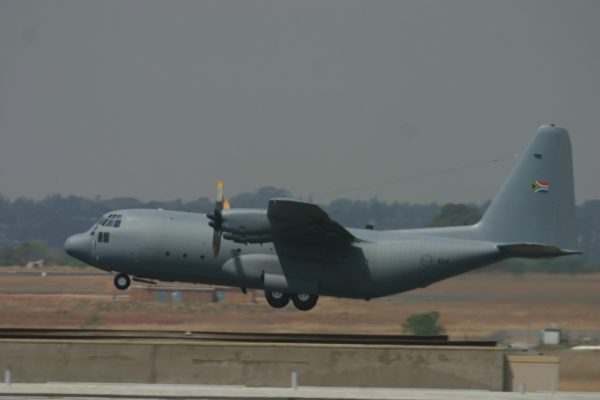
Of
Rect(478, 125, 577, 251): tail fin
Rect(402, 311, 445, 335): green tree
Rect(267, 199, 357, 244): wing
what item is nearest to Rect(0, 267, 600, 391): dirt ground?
Rect(402, 311, 445, 335): green tree

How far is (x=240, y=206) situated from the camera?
223 feet

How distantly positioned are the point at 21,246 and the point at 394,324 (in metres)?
48.1

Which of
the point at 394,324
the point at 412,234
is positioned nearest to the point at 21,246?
the point at 394,324

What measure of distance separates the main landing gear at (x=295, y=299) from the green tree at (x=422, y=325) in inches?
323

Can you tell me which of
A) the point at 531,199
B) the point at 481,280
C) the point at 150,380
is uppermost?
the point at 531,199

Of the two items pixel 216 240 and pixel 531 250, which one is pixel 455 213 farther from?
pixel 216 240

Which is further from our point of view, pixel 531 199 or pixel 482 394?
pixel 531 199

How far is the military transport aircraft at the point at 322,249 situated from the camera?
115 ft

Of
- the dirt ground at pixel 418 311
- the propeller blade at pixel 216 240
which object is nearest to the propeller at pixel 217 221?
the propeller blade at pixel 216 240

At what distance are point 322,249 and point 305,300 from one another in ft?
6.81

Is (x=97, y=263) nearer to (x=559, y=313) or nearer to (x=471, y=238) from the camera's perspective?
(x=471, y=238)

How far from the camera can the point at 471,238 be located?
3634 cm

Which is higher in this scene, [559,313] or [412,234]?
[412,234]

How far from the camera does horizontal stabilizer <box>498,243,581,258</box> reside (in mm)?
34656
